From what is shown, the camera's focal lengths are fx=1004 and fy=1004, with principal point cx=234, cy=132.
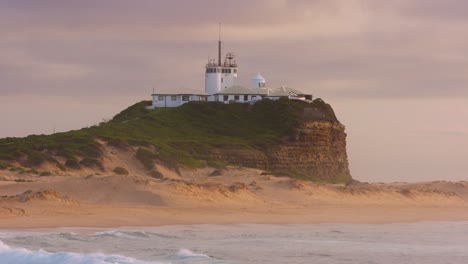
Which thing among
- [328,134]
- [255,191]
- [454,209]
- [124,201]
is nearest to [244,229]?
[124,201]

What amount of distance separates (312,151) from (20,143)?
20.6 metres

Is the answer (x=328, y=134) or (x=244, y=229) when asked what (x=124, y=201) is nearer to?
(x=244, y=229)

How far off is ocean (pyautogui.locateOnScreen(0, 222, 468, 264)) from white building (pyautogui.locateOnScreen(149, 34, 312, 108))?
43.2 m

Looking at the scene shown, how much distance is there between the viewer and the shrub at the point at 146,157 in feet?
165

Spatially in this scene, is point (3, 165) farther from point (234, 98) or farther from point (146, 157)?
point (234, 98)

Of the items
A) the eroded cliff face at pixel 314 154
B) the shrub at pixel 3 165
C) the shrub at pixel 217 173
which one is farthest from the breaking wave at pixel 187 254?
the eroded cliff face at pixel 314 154

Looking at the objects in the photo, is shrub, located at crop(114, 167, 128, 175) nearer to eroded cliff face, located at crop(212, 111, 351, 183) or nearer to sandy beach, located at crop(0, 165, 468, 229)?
sandy beach, located at crop(0, 165, 468, 229)

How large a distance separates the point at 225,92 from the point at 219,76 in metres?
4.87

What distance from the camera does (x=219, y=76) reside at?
7881 cm

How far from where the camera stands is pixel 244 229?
95.3 ft

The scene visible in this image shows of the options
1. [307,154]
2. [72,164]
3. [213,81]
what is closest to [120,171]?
[72,164]

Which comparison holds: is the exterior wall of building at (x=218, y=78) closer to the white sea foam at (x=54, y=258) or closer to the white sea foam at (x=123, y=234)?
the white sea foam at (x=123, y=234)

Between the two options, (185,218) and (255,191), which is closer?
(185,218)

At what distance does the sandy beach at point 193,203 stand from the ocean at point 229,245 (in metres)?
1.38
